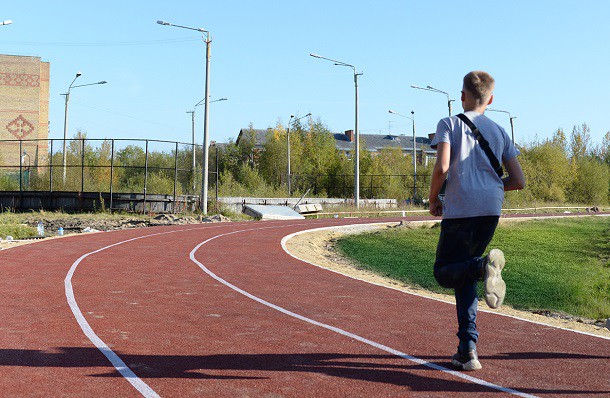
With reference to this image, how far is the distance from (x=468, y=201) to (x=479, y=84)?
0.90 m

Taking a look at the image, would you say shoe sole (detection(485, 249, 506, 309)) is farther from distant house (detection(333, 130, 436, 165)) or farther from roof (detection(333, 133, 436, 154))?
roof (detection(333, 133, 436, 154))

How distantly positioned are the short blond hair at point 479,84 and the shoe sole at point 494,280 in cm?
119

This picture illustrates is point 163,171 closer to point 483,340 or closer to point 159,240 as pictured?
point 159,240

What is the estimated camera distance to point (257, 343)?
6160 millimetres

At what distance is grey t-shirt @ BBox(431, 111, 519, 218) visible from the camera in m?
4.98

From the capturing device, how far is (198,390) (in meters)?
4.64

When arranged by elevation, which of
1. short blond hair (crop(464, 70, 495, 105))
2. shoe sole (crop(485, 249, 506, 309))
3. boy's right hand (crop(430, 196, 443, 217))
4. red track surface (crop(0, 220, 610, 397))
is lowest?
red track surface (crop(0, 220, 610, 397))

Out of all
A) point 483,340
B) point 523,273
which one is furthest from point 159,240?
point 483,340

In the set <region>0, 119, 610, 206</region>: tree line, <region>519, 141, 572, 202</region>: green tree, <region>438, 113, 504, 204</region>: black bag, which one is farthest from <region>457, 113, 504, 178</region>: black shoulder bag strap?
<region>519, 141, 572, 202</region>: green tree

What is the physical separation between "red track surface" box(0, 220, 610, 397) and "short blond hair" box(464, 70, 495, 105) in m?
2.12

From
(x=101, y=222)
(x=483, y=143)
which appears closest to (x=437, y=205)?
(x=483, y=143)

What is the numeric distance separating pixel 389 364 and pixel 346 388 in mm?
796

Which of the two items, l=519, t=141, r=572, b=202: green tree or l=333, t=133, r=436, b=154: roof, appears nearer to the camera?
l=519, t=141, r=572, b=202: green tree

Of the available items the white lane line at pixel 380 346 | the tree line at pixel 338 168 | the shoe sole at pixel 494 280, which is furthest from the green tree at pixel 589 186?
the shoe sole at pixel 494 280
